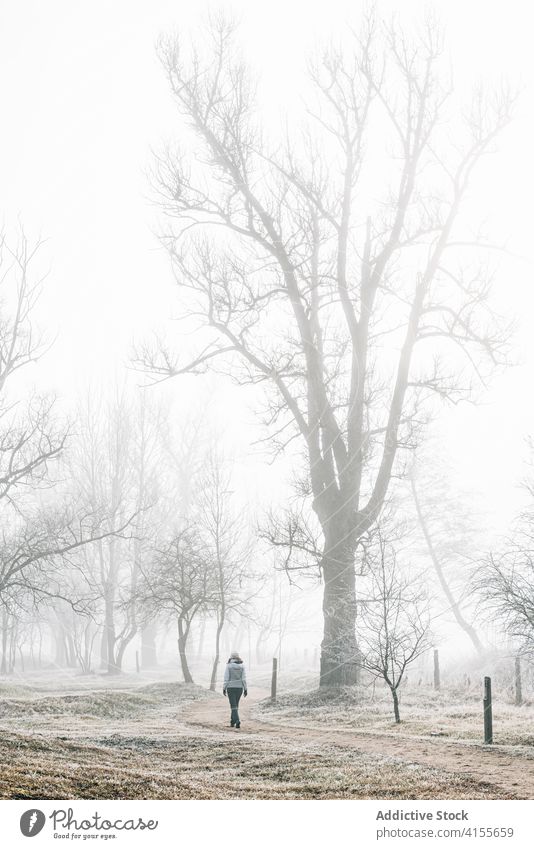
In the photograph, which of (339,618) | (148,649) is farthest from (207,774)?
(148,649)

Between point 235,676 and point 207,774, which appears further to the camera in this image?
point 235,676

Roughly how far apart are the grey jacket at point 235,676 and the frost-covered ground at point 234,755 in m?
0.79

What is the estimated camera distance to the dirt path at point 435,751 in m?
7.12

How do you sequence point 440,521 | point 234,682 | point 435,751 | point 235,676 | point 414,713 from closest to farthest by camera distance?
point 435,751, point 414,713, point 234,682, point 235,676, point 440,521

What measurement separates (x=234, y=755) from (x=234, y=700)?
4656mm

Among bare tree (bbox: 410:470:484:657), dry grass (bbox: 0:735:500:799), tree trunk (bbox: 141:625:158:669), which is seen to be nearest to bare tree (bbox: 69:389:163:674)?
tree trunk (bbox: 141:625:158:669)

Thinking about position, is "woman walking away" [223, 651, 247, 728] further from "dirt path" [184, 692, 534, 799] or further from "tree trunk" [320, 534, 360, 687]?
"tree trunk" [320, 534, 360, 687]

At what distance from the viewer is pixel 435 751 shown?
891 centimetres

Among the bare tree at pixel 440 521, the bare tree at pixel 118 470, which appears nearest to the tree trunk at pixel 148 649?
the bare tree at pixel 118 470

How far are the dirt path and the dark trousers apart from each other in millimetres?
203

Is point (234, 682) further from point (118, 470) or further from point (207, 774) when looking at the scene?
point (118, 470)

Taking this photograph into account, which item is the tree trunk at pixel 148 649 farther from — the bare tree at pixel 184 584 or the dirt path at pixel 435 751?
the dirt path at pixel 435 751

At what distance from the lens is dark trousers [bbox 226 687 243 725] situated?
13273 millimetres
